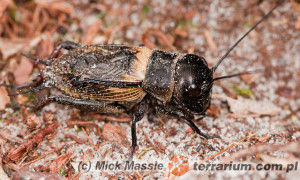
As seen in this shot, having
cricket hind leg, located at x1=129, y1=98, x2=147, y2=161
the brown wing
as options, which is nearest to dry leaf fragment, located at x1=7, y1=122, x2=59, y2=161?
the brown wing

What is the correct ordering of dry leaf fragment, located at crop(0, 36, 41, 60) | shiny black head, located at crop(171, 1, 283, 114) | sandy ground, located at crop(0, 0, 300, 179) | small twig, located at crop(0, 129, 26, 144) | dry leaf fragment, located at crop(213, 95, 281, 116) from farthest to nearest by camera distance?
dry leaf fragment, located at crop(0, 36, 41, 60) → dry leaf fragment, located at crop(213, 95, 281, 116) → small twig, located at crop(0, 129, 26, 144) → shiny black head, located at crop(171, 1, 283, 114) → sandy ground, located at crop(0, 0, 300, 179)

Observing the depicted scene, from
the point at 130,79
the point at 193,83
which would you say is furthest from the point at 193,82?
the point at 130,79

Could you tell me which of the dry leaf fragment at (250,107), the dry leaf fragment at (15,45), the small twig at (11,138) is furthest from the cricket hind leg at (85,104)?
the dry leaf fragment at (250,107)

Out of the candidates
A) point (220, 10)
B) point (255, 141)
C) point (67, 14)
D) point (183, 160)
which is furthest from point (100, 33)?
point (255, 141)

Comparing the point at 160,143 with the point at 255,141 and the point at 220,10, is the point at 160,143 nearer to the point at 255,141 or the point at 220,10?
the point at 255,141

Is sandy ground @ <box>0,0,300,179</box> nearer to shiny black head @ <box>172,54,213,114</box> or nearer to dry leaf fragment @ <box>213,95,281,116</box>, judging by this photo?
dry leaf fragment @ <box>213,95,281,116</box>

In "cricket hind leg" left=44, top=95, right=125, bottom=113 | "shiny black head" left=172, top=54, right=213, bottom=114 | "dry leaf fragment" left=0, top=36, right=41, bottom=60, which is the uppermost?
"dry leaf fragment" left=0, top=36, right=41, bottom=60

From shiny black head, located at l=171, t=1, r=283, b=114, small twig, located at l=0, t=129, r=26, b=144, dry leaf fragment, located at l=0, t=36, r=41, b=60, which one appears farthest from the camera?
dry leaf fragment, located at l=0, t=36, r=41, b=60
